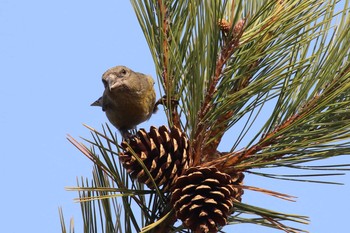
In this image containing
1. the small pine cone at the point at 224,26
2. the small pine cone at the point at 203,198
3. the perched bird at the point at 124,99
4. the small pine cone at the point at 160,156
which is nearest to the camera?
the small pine cone at the point at 203,198

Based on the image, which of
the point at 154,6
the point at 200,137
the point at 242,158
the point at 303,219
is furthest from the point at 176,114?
the point at 303,219

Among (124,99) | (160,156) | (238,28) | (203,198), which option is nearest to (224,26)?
(238,28)

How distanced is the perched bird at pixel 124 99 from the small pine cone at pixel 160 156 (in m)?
1.84

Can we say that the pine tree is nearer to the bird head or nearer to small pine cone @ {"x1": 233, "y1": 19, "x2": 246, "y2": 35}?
small pine cone @ {"x1": 233, "y1": 19, "x2": 246, "y2": 35}

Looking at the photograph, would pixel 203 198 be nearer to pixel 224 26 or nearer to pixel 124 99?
pixel 224 26

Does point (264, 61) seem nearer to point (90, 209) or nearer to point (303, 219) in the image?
point (303, 219)

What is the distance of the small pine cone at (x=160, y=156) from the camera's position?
2.11 meters

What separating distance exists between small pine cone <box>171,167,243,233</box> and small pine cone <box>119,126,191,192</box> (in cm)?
9

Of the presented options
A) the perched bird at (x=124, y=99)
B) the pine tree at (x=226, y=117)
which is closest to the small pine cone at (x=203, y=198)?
the pine tree at (x=226, y=117)

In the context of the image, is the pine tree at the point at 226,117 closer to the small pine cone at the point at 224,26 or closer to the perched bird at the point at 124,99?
the small pine cone at the point at 224,26

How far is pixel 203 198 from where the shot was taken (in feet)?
6.49

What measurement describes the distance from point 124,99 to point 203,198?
7.23 ft

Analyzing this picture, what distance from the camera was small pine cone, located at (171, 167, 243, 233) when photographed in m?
1.96

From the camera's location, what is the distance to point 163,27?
2369 mm
